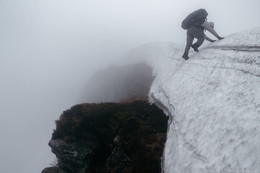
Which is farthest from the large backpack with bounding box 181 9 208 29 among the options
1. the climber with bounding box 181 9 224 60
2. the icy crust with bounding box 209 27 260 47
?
the icy crust with bounding box 209 27 260 47

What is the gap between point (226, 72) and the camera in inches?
385

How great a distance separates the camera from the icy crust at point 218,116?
18.5 feet

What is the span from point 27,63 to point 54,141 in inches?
7719

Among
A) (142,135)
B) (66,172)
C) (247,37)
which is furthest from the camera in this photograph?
(66,172)

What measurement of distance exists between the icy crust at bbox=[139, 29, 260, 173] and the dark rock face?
989 millimetres

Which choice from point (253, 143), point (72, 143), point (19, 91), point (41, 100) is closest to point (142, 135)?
point (72, 143)

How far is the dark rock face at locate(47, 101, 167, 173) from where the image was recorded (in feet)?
33.0

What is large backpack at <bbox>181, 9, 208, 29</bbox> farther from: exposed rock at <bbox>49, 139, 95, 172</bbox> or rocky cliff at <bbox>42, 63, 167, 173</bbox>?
exposed rock at <bbox>49, 139, 95, 172</bbox>

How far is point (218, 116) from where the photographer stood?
7371 millimetres

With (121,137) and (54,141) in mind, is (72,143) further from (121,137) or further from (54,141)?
(121,137)

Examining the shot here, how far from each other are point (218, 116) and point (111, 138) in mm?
6740

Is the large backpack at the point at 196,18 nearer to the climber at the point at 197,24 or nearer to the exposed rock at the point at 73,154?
the climber at the point at 197,24

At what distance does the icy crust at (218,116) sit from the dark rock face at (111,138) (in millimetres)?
989

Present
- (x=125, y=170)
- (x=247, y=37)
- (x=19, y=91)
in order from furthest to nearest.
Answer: (x=19, y=91) < (x=247, y=37) < (x=125, y=170)
